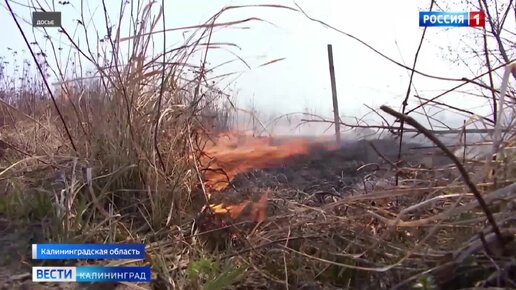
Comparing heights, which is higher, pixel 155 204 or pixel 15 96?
pixel 15 96

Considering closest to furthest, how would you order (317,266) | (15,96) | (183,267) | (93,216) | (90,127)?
(317,266), (183,267), (93,216), (90,127), (15,96)

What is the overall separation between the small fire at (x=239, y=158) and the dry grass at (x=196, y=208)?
0.14m

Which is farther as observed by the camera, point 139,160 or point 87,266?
point 139,160

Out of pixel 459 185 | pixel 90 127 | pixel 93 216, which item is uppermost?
pixel 90 127

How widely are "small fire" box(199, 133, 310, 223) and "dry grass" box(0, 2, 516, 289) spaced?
136mm

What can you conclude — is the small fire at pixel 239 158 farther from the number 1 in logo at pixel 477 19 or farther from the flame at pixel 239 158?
the number 1 in logo at pixel 477 19

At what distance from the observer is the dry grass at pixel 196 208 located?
210 cm

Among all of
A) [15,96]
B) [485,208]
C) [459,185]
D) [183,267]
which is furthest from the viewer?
[15,96]

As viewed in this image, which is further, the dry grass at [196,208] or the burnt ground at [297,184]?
the burnt ground at [297,184]

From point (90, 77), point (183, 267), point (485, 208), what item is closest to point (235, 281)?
point (183, 267)

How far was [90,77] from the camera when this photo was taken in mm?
3674

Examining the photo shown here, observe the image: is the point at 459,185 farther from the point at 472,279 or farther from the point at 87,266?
the point at 87,266

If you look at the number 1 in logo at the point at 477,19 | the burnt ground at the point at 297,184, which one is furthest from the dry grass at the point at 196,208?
the number 1 in logo at the point at 477,19

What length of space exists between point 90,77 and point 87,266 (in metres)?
1.45
